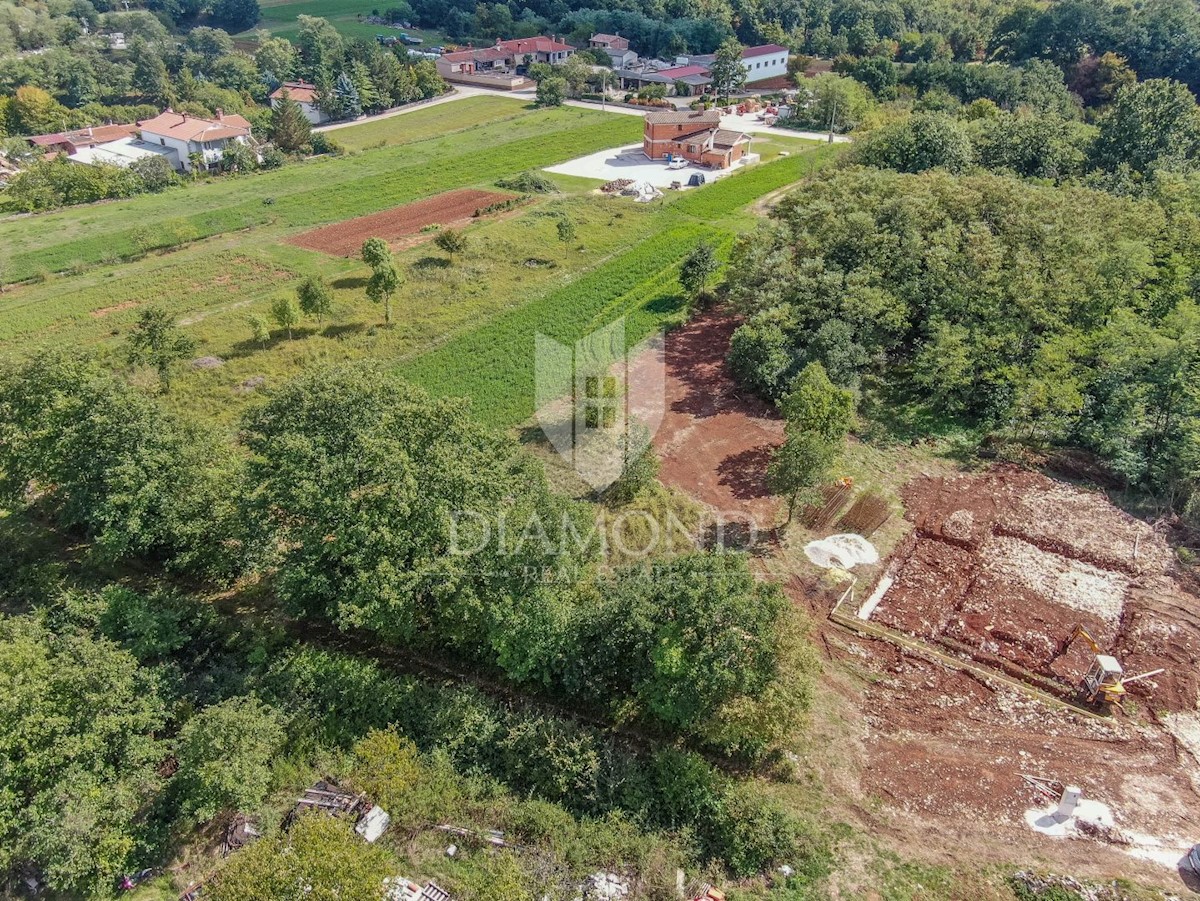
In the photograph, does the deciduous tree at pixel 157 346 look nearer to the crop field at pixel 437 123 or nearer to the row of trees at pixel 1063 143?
the row of trees at pixel 1063 143

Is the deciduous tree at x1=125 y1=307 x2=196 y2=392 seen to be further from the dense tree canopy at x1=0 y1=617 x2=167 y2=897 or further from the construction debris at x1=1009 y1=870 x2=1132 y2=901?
the construction debris at x1=1009 y1=870 x2=1132 y2=901

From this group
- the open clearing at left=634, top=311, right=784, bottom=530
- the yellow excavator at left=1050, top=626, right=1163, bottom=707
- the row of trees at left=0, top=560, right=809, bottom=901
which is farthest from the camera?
the open clearing at left=634, top=311, right=784, bottom=530

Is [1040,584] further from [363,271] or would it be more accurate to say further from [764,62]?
[764,62]

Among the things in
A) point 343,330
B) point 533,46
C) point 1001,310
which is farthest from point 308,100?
point 1001,310

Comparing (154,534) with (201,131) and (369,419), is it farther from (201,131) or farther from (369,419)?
(201,131)

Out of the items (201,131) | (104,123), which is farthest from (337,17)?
(201,131)

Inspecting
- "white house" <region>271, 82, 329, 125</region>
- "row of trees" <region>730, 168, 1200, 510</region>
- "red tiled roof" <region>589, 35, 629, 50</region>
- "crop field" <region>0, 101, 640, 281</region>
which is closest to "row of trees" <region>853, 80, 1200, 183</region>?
"row of trees" <region>730, 168, 1200, 510</region>
